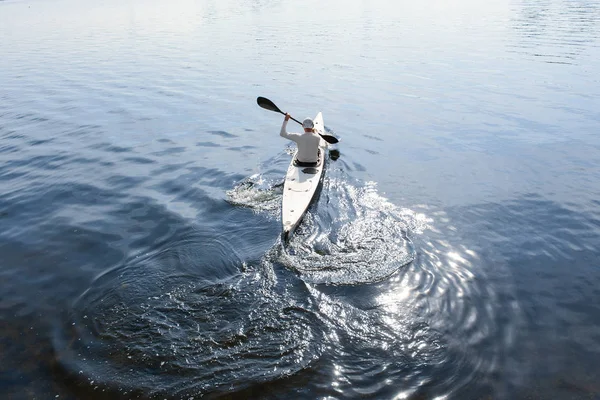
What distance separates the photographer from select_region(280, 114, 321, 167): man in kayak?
13.0m

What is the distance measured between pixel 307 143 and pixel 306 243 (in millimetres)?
3941

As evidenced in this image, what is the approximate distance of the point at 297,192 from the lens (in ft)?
38.7

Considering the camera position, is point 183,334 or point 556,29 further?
point 556,29

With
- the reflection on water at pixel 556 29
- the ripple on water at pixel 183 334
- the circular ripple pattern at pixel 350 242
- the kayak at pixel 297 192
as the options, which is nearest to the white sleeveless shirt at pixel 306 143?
the kayak at pixel 297 192

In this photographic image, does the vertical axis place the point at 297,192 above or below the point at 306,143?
below

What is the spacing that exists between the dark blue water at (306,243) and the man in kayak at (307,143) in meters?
1.03

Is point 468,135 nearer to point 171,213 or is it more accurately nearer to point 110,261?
point 171,213

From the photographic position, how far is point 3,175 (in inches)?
555

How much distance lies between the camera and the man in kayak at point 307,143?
42.5 feet

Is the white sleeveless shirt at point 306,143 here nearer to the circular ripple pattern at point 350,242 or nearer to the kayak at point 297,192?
the kayak at point 297,192

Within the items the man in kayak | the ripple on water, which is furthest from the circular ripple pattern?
the man in kayak

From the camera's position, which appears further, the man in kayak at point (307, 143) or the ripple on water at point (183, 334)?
the man in kayak at point (307, 143)

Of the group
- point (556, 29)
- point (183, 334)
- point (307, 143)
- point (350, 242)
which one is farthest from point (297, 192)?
point (556, 29)

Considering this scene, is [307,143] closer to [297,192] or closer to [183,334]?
[297,192]
